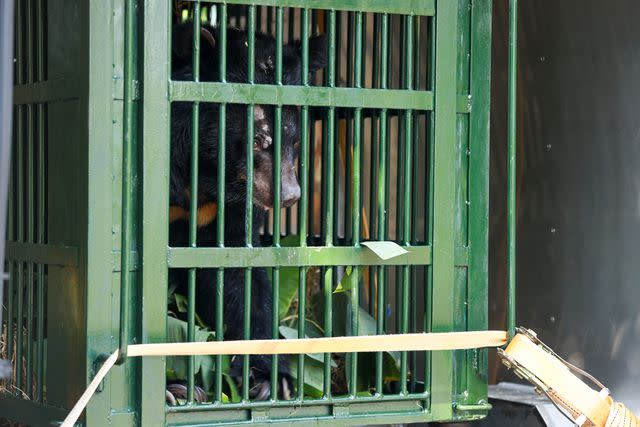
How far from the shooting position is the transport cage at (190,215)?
2531 millimetres

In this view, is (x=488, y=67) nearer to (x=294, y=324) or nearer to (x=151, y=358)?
(x=151, y=358)

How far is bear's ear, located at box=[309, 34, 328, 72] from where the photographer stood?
364 cm

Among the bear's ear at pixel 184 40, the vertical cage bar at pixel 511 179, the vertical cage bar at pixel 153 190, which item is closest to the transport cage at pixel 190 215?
the vertical cage bar at pixel 153 190

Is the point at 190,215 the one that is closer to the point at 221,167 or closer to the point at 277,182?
the point at 221,167

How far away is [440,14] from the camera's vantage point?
2820 mm

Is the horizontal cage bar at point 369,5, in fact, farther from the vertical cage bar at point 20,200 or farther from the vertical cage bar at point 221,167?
the vertical cage bar at point 20,200

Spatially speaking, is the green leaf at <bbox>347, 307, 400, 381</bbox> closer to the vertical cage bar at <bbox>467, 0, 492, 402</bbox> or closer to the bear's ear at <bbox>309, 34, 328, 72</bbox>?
the vertical cage bar at <bbox>467, 0, 492, 402</bbox>

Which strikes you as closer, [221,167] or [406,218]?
[221,167]

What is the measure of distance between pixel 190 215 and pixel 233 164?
4.15 feet

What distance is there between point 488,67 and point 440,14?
21 cm

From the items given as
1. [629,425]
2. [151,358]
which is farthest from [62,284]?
[629,425]

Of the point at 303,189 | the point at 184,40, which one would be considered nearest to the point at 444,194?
the point at 303,189

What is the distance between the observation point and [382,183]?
2811 millimetres

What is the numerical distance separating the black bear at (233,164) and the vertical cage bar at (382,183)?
707mm
